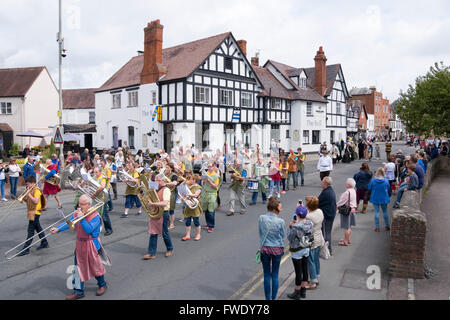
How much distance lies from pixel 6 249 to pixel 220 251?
502cm

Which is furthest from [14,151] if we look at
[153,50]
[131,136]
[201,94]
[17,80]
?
[201,94]

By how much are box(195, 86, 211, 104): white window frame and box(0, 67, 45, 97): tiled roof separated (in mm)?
19892

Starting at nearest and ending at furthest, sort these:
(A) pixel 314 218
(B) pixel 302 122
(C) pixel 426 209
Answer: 1. (A) pixel 314 218
2. (C) pixel 426 209
3. (B) pixel 302 122

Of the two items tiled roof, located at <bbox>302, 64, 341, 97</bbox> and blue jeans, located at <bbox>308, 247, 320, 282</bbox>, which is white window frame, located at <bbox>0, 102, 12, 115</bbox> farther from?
blue jeans, located at <bbox>308, 247, 320, 282</bbox>

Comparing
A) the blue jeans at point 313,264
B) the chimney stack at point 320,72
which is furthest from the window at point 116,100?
the blue jeans at point 313,264

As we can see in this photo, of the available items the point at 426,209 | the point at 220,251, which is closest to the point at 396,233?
the point at 220,251

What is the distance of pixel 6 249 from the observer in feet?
26.8

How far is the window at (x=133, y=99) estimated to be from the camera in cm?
3052

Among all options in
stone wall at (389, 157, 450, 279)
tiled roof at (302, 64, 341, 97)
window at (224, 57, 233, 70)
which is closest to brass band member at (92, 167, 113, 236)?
stone wall at (389, 157, 450, 279)

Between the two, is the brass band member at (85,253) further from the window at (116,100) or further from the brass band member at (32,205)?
the window at (116,100)

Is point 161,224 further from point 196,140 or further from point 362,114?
point 362,114

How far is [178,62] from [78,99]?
1145 inches

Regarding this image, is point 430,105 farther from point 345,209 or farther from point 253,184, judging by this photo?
point 345,209

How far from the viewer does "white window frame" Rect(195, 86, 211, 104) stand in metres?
27.0
